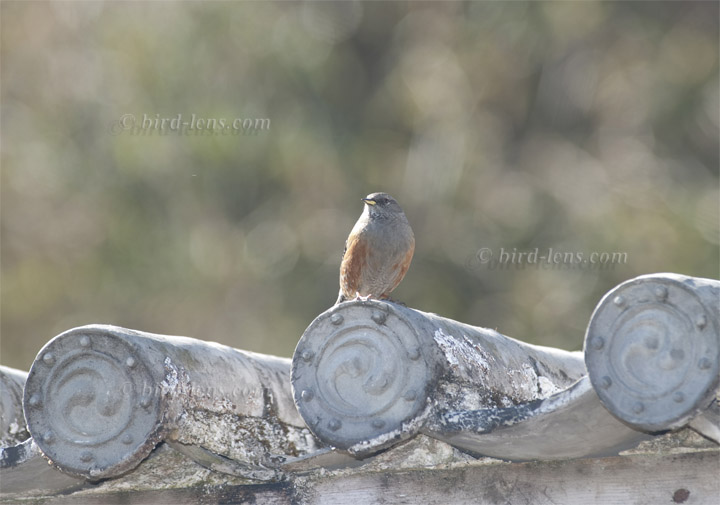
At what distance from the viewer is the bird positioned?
5.00 meters

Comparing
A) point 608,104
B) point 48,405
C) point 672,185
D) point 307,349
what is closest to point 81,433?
point 48,405

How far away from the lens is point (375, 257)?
4.99 metres

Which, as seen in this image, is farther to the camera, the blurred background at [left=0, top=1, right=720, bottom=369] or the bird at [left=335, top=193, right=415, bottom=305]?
the blurred background at [left=0, top=1, right=720, bottom=369]

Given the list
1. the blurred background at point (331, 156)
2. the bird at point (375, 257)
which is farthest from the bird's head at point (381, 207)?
the blurred background at point (331, 156)

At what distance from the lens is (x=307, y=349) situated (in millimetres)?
2840

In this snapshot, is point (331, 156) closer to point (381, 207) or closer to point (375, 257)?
point (381, 207)

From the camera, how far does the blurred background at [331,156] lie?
11.7 m

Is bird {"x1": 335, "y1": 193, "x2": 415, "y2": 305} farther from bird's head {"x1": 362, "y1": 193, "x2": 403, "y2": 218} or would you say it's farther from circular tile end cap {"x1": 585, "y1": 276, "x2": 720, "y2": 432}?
circular tile end cap {"x1": 585, "y1": 276, "x2": 720, "y2": 432}

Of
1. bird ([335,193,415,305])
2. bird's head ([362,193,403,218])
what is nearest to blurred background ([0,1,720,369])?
bird's head ([362,193,403,218])

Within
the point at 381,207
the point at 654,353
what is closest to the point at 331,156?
the point at 381,207

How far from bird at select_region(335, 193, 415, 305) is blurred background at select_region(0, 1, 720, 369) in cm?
607

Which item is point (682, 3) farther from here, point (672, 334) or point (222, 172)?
point (672, 334)

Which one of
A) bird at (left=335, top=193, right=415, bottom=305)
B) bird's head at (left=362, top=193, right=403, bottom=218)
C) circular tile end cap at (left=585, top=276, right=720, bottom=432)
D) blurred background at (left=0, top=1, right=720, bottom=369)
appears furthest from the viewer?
blurred background at (left=0, top=1, right=720, bottom=369)

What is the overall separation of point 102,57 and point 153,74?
2.86ft
